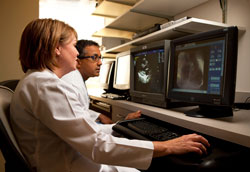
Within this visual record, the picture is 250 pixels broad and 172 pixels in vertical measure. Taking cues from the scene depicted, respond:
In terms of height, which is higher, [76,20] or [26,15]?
[76,20]

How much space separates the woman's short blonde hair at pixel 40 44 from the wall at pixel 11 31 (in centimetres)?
117

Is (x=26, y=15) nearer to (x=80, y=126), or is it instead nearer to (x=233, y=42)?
(x=80, y=126)

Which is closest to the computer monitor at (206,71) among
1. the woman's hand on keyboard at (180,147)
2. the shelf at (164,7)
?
the woman's hand on keyboard at (180,147)

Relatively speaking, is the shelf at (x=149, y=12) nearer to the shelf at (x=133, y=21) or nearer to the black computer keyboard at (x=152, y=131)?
the shelf at (x=133, y=21)

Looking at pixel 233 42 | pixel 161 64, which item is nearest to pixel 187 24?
pixel 161 64

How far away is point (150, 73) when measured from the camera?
1481 millimetres

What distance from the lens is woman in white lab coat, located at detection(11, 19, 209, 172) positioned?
65 cm

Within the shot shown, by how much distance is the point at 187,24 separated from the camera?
1285 mm

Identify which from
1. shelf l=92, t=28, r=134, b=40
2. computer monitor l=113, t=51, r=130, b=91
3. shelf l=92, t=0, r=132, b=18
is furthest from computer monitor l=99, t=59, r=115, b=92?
shelf l=92, t=0, r=132, b=18

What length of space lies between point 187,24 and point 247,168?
2.93 feet

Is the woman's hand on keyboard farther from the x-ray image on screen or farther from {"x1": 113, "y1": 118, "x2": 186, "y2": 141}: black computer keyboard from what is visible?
the x-ray image on screen

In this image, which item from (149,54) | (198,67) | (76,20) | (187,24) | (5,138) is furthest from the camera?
(76,20)

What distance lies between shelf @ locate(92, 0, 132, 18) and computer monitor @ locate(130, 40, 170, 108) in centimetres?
96

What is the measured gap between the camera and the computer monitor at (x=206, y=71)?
0.87 meters
